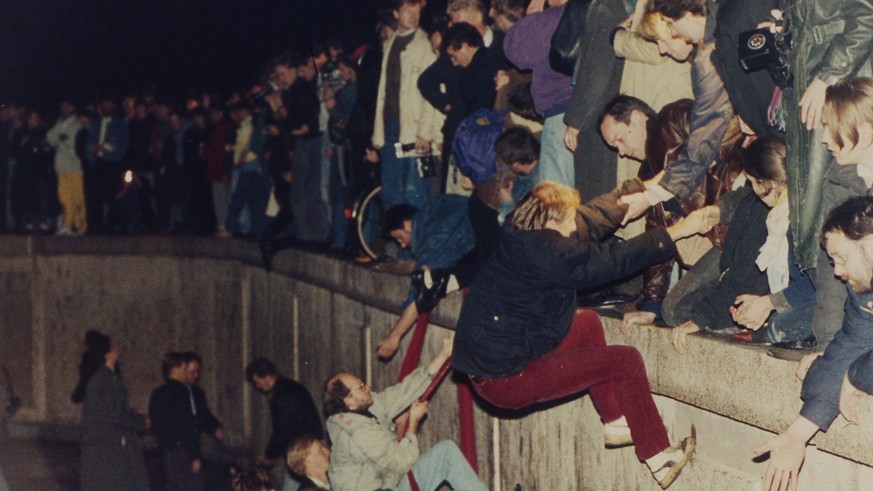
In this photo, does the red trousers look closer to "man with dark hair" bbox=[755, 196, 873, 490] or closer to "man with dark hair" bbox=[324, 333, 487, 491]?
"man with dark hair" bbox=[755, 196, 873, 490]

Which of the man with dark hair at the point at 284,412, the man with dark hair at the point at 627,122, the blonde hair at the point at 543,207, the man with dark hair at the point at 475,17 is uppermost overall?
the man with dark hair at the point at 475,17

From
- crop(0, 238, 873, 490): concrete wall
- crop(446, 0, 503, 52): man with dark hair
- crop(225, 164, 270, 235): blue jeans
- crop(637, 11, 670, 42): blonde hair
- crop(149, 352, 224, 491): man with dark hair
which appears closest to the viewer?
crop(0, 238, 873, 490): concrete wall

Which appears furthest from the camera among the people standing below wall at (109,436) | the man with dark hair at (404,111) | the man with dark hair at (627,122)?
the people standing below wall at (109,436)

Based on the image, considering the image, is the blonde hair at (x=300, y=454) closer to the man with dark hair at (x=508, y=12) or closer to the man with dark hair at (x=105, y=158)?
the man with dark hair at (x=508, y=12)

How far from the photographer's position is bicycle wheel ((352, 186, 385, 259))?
12.8 m

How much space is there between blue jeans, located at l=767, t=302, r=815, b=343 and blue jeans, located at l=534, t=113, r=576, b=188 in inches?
95.8

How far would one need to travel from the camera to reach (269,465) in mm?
12453

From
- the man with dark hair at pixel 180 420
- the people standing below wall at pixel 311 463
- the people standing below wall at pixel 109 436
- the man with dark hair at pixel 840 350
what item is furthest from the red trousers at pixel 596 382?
the people standing below wall at pixel 109 436

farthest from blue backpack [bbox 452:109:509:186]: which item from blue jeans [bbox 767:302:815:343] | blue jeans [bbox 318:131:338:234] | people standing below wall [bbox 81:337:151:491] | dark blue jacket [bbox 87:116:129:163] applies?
dark blue jacket [bbox 87:116:129:163]

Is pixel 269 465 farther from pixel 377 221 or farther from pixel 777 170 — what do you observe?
pixel 777 170

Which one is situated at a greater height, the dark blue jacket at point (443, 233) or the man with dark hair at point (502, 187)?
the man with dark hair at point (502, 187)

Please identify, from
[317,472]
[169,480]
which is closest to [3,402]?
[169,480]

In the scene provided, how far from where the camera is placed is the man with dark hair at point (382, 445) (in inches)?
342

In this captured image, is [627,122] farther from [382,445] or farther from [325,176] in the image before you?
[325,176]
